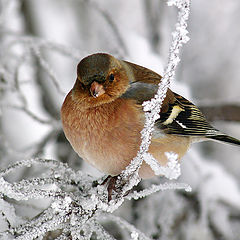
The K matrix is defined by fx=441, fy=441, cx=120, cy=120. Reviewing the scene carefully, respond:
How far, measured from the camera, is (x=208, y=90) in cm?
898

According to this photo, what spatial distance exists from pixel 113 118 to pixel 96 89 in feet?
0.80

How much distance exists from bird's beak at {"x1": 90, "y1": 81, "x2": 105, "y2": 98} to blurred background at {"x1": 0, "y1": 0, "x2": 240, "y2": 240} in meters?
0.60

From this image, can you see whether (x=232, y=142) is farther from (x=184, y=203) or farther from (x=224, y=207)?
(x=224, y=207)

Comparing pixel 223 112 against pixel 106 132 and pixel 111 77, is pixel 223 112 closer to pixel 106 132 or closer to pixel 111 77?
pixel 111 77

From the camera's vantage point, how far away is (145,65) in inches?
186

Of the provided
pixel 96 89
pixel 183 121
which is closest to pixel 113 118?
pixel 96 89

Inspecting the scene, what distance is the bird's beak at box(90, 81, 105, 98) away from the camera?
3.19 metres

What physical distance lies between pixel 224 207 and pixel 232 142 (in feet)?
5.29

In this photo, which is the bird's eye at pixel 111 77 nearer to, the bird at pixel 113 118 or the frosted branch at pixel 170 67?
the bird at pixel 113 118

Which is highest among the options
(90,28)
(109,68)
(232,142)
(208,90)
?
(109,68)

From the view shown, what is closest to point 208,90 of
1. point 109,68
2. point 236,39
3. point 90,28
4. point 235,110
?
point 236,39

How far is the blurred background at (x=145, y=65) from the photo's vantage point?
171 inches

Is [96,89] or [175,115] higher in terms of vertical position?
[96,89]

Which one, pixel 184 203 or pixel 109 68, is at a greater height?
pixel 109 68
